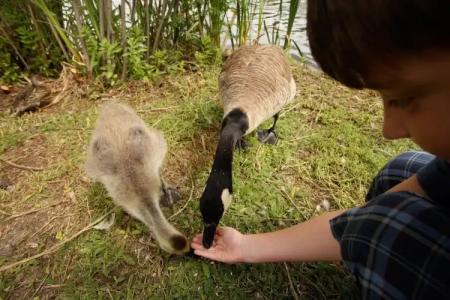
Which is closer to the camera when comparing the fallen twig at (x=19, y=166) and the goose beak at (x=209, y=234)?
the goose beak at (x=209, y=234)

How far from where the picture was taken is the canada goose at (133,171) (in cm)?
126

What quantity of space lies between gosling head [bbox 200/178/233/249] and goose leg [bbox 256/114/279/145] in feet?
2.44

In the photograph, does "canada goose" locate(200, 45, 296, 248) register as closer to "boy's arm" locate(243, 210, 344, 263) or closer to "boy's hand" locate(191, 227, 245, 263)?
"boy's hand" locate(191, 227, 245, 263)

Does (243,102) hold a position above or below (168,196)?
above

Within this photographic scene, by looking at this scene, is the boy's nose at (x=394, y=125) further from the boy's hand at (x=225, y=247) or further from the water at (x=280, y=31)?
the water at (x=280, y=31)

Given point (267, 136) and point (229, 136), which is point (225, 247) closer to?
point (229, 136)

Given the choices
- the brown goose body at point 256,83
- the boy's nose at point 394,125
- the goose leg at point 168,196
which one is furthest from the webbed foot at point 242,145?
the boy's nose at point 394,125

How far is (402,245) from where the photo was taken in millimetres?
699

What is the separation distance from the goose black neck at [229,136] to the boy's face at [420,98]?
0.77 meters

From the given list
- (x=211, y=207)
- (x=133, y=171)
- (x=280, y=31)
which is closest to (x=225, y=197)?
(x=211, y=207)

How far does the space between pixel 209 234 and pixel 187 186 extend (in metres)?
0.49

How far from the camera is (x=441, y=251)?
0.66 m

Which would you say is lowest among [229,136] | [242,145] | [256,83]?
[242,145]

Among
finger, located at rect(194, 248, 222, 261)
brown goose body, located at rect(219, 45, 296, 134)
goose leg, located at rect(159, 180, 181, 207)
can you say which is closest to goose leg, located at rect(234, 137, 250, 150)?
brown goose body, located at rect(219, 45, 296, 134)
